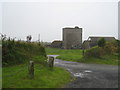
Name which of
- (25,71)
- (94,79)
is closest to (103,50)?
(94,79)

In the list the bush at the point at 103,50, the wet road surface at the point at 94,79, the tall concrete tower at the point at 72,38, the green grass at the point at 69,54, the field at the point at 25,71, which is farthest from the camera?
the tall concrete tower at the point at 72,38

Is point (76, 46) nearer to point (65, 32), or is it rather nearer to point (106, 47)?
point (65, 32)

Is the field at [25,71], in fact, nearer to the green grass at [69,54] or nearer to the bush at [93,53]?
the green grass at [69,54]


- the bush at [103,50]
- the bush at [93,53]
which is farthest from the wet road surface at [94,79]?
the bush at [103,50]

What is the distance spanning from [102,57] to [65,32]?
32.5 m

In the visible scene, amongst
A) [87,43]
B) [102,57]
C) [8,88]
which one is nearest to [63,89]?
[8,88]

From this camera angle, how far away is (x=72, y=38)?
5241 cm

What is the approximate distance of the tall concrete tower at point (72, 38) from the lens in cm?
5184

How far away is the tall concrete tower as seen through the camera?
170 ft

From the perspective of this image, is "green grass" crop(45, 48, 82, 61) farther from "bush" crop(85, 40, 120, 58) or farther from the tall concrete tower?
the tall concrete tower

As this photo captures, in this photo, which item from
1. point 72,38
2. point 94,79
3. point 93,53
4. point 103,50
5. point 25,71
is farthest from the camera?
point 72,38

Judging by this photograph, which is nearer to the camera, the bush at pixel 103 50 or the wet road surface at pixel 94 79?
the wet road surface at pixel 94 79

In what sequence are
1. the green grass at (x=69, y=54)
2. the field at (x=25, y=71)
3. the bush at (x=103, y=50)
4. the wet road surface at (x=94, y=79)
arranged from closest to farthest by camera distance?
1. the field at (x=25, y=71)
2. the wet road surface at (x=94, y=79)
3. the bush at (x=103, y=50)
4. the green grass at (x=69, y=54)

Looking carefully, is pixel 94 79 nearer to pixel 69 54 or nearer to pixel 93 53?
pixel 93 53
